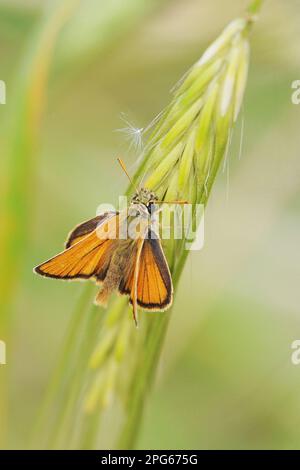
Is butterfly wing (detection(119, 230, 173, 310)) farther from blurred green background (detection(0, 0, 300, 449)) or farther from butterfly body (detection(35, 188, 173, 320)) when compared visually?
blurred green background (detection(0, 0, 300, 449))

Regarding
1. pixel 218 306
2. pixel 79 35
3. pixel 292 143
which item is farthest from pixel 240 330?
pixel 79 35

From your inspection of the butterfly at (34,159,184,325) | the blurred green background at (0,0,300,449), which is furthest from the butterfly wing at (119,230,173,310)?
the blurred green background at (0,0,300,449)

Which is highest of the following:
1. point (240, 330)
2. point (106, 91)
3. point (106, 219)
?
point (106, 91)

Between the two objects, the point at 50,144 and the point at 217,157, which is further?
the point at 50,144

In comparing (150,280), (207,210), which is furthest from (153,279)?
(207,210)

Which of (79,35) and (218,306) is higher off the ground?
(79,35)

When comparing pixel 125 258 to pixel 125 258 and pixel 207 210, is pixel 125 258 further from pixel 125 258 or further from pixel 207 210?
pixel 207 210

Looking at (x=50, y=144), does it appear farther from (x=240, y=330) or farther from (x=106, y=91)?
(x=240, y=330)
